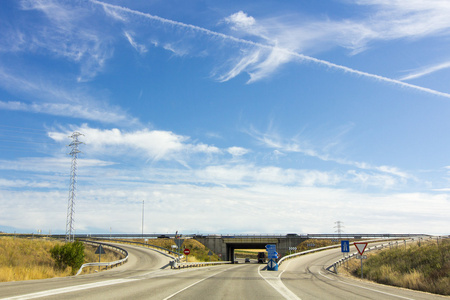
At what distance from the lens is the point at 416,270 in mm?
25688

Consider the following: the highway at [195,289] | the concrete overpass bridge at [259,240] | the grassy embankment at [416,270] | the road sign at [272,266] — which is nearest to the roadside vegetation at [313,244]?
the concrete overpass bridge at [259,240]

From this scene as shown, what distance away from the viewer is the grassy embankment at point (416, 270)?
810 inches

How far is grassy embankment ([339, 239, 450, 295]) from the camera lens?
2058cm

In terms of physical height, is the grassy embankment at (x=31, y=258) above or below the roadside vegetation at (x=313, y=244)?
above

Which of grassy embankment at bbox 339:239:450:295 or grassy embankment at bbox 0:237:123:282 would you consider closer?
grassy embankment at bbox 339:239:450:295

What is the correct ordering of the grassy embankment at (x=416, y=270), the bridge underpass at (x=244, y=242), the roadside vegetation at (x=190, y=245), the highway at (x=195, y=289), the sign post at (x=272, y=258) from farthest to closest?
the bridge underpass at (x=244, y=242), the roadside vegetation at (x=190, y=245), the sign post at (x=272, y=258), the grassy embankment at (x=416, y=270), the highway at (x=195, y=289)

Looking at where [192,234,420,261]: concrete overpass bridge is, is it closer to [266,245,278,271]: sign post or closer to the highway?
[266,245,278,271]: sign post

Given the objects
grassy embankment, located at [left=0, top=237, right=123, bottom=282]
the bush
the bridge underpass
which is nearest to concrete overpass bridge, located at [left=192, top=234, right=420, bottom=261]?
the bridge underpass

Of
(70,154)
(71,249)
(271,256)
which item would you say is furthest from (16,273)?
(70,154)

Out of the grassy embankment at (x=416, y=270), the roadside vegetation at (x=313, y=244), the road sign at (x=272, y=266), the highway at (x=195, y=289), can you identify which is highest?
the highway at (x=195, y=289)

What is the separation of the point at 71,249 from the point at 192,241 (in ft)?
182

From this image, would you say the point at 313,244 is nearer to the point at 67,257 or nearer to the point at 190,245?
the point at 190,245

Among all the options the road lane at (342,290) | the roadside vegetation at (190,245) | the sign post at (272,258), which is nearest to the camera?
the road lane at (342,290)

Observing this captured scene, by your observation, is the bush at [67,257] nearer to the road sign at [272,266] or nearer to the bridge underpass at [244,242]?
the road sign at [272,266]
